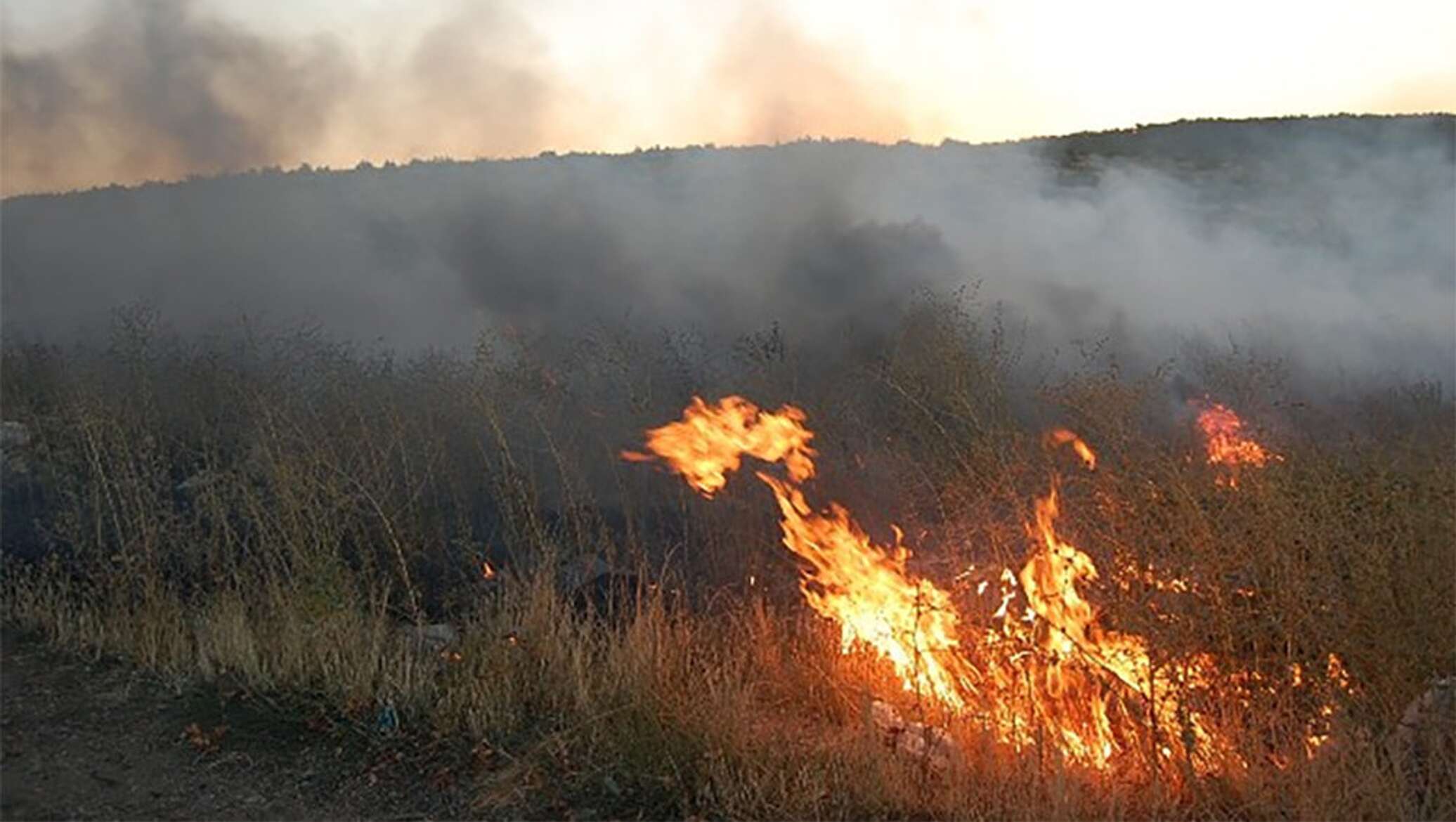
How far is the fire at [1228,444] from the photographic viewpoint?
3.93 m

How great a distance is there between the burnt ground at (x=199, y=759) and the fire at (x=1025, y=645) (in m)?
1.34

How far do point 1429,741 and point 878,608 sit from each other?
1.67 m

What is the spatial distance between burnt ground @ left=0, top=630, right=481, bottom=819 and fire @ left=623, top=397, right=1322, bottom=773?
134cm

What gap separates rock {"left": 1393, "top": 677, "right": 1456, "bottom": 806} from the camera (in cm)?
299

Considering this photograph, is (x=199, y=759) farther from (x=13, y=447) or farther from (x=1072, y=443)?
(x=13, y=447)

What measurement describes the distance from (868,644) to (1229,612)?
124cm

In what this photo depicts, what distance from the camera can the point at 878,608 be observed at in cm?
408

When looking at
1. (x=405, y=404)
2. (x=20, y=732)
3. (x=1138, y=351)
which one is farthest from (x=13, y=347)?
(x=1138, y=351)

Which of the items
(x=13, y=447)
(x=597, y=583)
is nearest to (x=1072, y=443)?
(x=597, y=583)

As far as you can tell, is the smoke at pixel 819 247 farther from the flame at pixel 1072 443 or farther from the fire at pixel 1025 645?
the fire at pixel 1025 645

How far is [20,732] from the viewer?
3.90 metres

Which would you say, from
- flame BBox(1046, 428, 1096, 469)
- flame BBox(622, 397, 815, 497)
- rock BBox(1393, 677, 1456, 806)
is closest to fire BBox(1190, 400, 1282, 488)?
flame BBox(1046, 428, 1096, 469)

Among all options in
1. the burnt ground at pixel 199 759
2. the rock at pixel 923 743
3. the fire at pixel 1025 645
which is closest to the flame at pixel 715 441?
the fire at pixel 1025 645

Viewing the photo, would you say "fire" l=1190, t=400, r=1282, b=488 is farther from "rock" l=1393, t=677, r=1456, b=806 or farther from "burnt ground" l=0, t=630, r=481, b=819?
"burnt ground" l=0, t=630, r=481, b=819
